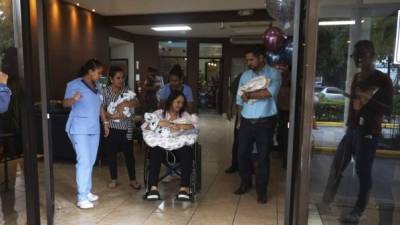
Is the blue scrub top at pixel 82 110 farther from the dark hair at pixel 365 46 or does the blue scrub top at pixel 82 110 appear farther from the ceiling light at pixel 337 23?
the dark hair at pixel 365 46

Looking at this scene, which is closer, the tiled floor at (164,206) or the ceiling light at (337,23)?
the ceiling light at (337,23)

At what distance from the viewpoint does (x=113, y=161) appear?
3.77 meters

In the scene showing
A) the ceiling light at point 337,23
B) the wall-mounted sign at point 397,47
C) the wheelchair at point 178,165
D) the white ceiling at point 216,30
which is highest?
the white ceiling at point 216,30

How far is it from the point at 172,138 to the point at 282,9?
1.85 m

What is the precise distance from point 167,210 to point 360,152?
1.76 meters

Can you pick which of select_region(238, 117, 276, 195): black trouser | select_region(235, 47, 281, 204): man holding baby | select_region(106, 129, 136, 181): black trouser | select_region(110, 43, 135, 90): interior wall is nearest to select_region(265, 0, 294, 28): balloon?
select_region(235, 47, 281, 204): man holding baby

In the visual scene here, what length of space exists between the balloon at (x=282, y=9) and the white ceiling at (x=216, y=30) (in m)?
3.83

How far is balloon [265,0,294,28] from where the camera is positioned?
11.8ft

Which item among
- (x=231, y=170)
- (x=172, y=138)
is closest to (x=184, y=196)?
(x=172, y=138)

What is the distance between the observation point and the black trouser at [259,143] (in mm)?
3264

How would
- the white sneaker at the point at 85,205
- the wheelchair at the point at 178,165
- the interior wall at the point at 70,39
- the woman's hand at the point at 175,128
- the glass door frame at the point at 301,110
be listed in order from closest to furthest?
1. the glass door frame at the point at 301,110
2. the white sneaker at the point at 85,205
3. the woman's hand at the point at 175,128
4. the wheelchair at the point at 178,165
5. the interior wall at the point at 70,39

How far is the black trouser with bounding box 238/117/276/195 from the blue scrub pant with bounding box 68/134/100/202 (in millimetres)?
1441

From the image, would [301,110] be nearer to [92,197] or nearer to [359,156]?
[359,156]

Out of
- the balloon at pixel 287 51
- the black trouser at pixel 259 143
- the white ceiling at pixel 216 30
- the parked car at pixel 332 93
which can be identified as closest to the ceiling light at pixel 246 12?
the white ceiling at pixel 216 30
